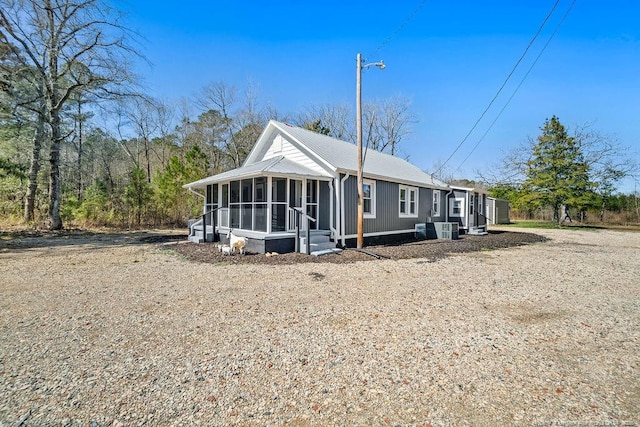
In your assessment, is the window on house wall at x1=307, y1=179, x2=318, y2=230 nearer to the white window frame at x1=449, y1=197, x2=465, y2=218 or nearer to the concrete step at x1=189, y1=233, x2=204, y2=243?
the concrete step at x1=189, y1=233, x2=204, y2=243

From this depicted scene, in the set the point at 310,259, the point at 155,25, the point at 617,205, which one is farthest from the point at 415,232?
the point at 617,205

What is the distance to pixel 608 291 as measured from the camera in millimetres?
5516

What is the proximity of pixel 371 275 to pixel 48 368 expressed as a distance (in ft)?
17.7

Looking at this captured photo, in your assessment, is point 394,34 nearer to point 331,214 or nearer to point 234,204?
point 331,214

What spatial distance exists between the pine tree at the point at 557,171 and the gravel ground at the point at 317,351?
21151 mm

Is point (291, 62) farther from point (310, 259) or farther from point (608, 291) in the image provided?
point (608, 291)

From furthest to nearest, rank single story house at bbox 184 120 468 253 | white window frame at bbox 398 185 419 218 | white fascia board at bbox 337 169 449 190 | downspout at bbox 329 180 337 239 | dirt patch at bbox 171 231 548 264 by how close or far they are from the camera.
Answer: white window frame at bbox 398 185 419 218 → white fascia board at bbox 337 169 449 190 → downspout at bbox 329 180 337 239 → single story house at bbox 184 120 468 253 → dirt patch at bbox 171 231 548 264

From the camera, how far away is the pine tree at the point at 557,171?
2284cm

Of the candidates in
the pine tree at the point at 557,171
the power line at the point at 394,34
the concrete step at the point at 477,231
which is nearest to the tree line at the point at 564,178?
the pine tree at the point at 557,171

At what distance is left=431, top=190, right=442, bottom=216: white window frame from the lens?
53.0 ft

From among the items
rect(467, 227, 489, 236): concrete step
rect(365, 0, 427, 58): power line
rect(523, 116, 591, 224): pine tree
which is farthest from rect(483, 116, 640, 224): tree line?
rect(365, 0, 427, 58): power line

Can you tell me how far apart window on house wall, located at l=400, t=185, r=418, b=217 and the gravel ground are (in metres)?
7.86

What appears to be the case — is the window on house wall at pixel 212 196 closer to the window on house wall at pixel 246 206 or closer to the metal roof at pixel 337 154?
the window on house wall at pixel 246 206

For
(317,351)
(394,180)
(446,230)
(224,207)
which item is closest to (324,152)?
(394,180)
